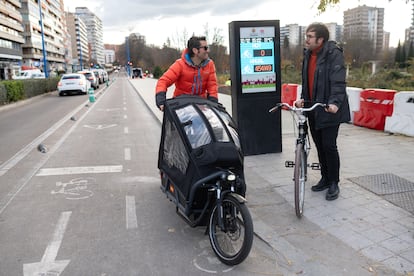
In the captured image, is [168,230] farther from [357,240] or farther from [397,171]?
[397,171]

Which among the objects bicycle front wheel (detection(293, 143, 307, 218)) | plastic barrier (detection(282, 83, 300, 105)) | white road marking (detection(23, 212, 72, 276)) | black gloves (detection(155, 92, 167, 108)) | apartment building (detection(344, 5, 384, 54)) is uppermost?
apartment building (detection(344, 5, 384, 54))

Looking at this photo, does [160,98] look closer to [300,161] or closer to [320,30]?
[300,161]

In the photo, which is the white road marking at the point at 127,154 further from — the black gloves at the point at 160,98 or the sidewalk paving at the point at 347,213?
the black gloves at the point at 160,98

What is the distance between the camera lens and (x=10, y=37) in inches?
3228

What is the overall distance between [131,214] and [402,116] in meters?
6.45

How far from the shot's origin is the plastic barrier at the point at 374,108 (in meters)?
8.73

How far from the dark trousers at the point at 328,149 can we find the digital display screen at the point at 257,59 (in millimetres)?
2147


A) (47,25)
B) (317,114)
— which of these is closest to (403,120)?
(317,114)

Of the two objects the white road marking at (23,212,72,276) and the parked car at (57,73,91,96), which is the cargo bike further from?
the parked car at (57,73,91,96)

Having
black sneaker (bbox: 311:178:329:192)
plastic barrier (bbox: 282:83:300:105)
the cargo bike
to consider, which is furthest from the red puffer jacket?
plastic barrier (bbox: 282:83:300:105)

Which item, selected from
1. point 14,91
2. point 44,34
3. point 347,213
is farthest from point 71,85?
point 44,34

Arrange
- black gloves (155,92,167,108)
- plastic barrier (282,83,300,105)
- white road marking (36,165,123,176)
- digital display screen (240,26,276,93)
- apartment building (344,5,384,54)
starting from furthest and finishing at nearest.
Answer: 1. apartment building (344,5,384,54)
2. plastic barrier (282,83,300,105)
3. digital display screen (240,26,276,93)
4. white road marking (36,165,123,176)
5. black gloves (155,92,167,108)

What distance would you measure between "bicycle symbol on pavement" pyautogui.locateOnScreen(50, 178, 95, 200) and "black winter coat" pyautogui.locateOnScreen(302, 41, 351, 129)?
3221 millimetres

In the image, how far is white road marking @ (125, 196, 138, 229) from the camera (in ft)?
14.0
